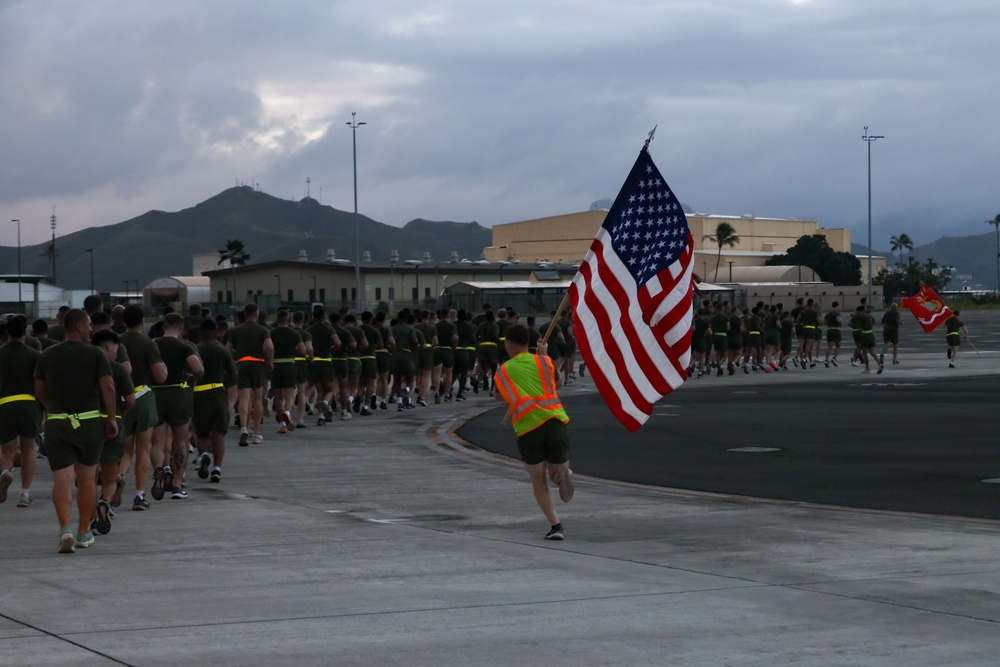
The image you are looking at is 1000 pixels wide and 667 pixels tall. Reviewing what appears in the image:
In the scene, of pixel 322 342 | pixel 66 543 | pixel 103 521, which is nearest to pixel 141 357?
pixel 103 521

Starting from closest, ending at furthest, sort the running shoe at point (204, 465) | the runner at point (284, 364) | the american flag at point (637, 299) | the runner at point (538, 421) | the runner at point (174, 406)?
the runner at point (538, 421) → the american flag at point (637, 299) → the runner at point (174, 406) → the running shoe at point (204, 465) → the runner at point (284, 364)

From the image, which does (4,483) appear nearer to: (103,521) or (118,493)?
(118,493)

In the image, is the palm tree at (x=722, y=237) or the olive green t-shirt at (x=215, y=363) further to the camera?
the palm tree at (x=722, y=237)

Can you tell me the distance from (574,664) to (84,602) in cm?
318

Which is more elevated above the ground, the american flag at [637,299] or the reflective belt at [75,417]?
the american flag at [637,299]

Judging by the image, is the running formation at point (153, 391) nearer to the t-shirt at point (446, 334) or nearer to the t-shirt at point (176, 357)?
the t-shirt at point (176, 357)

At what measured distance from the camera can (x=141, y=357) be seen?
1245 centimetres

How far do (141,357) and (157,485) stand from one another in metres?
1.33

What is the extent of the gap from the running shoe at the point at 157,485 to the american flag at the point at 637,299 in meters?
4.40

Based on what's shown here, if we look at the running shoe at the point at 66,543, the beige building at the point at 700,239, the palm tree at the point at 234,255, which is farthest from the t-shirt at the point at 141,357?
the beige building at the point at 700,239

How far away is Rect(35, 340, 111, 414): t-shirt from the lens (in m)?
10.2

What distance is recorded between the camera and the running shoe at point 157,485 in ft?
42.1

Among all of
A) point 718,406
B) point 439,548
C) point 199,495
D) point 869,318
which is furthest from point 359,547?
point 869,318

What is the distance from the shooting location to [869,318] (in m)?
33.9
